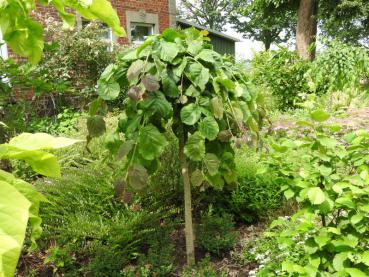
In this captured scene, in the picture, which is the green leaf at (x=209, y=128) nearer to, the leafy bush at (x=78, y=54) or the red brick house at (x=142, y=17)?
the leafy bush at (x=78, y=54)

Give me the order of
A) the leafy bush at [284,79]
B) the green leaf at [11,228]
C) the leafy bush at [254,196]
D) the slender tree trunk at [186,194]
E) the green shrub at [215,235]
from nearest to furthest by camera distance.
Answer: the green leaf at [11,228]
the slender tree trunk at [186,194]
the green shrub at [215,235]
the leafy bush at [254,196]
the leafy bush at [284,79]

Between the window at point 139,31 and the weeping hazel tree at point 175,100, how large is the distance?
941 centimetres

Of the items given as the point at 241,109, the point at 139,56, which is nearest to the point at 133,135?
the point at 139,56

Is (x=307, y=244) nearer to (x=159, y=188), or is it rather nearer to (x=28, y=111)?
(x=159, y=188)

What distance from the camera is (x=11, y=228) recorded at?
42 cm

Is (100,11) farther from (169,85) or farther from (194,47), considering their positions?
(194,47)

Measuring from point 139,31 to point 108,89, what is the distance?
10.00 metres

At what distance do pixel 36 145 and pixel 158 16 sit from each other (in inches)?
458

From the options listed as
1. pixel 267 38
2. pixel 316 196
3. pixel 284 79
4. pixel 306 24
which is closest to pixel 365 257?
pixel 316 196

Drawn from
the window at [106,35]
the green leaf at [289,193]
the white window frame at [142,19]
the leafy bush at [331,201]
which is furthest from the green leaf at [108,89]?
the white window frame at [142,19]

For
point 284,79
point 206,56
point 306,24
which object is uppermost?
point 306,24

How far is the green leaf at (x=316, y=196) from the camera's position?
1.82 metres

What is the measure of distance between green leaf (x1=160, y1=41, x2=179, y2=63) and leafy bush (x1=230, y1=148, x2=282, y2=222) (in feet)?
5.07

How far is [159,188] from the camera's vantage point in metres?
3.32
